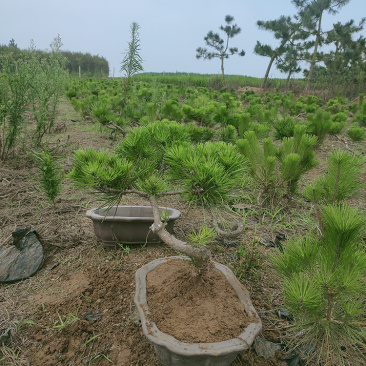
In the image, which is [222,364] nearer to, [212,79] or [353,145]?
[353,145]

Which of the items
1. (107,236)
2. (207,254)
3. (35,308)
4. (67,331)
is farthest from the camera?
(107,236)

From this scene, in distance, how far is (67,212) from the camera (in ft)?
8.82

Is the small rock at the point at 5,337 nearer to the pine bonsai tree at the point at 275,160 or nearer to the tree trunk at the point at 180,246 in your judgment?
the tree trunk at the point at 180,246

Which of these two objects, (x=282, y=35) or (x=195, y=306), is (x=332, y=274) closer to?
(x=195, y=306)

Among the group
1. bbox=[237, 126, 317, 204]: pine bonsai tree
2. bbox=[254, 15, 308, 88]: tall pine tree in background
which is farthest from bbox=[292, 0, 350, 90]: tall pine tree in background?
bbox=[237, 126, 317, 204]: pine bonsai tree

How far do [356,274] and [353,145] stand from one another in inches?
221

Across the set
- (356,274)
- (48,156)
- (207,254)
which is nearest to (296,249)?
(356,274)

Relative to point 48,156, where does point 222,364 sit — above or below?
below

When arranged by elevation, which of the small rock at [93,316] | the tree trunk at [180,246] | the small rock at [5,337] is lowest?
the small rock at [5,337]

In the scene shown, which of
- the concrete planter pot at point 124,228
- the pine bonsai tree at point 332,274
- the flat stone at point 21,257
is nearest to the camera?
the pine bonsai tree at point 332,274

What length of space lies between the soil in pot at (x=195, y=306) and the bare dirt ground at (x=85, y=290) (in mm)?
262

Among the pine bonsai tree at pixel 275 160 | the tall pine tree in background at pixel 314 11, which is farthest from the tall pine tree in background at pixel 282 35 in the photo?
the pine bonsai tree at pixel 275 160

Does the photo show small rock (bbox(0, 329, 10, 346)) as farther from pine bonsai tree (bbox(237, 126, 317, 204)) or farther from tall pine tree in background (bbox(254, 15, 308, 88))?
tall pine tree in background (bbox(254, 15, 308, 88))

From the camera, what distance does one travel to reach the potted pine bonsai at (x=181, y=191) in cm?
112
